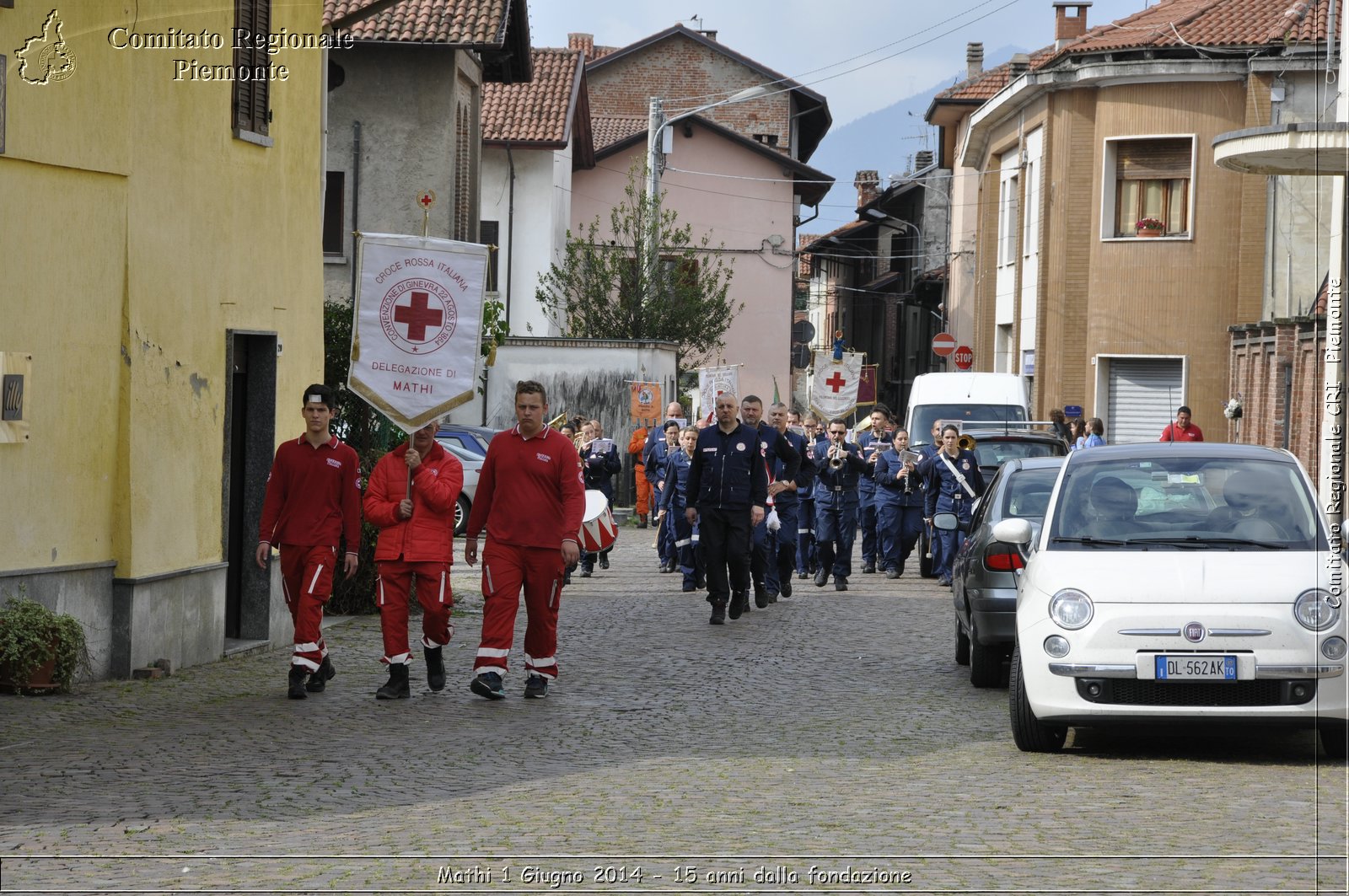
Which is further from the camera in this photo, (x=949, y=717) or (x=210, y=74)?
(x=210, y=74)

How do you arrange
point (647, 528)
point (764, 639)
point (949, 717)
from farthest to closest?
point (647, 528) → point (764, 639) → point (949, 717)

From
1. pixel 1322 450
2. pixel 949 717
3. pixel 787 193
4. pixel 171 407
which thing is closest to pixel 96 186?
pixel 171 407

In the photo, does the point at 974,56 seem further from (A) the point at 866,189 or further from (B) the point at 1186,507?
(B) the point at 1186,507

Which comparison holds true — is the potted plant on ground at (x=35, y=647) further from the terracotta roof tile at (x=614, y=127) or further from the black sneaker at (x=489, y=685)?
the terracotta roof tile at (x=614, y=127)

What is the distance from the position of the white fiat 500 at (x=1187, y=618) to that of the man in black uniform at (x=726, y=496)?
21.5ft

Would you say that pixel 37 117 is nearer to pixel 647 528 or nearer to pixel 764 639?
pixel 764 639

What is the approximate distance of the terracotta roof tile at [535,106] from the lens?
4259 centimetres

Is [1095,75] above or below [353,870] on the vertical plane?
above

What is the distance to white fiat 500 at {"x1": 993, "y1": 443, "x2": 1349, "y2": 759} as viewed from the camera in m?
8.72

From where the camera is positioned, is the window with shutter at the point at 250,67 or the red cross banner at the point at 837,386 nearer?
the window with shutter at the point at 250,67

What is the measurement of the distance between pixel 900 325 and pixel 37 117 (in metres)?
67.7

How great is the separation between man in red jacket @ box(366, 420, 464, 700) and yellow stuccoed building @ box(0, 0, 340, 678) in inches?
75.2

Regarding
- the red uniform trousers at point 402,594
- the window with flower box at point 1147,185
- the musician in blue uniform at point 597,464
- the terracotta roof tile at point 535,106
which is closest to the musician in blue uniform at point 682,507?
the musician in blue uniform at point 597,464

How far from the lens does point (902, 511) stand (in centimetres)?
2117
